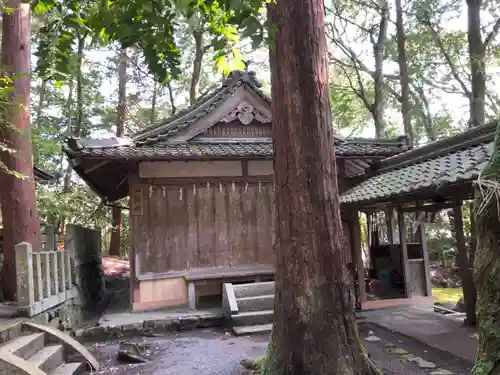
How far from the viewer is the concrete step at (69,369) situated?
18.7ft

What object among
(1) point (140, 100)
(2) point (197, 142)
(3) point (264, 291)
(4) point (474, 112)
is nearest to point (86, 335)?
(3) point (264, 291)

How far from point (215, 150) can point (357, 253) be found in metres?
4.51

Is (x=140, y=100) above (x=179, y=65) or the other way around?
above

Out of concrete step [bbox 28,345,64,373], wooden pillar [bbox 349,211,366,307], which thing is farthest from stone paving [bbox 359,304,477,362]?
concrete step [bbox 28,345,64,373]

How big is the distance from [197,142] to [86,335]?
5275mm

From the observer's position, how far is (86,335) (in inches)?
323

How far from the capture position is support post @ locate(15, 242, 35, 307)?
6305 millimetres

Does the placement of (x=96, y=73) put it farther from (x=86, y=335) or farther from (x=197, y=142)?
(x=86, y=335)

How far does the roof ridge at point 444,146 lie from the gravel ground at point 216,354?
410cm

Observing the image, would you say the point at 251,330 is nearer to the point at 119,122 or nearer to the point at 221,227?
the point at 221,227

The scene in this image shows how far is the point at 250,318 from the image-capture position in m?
8.50

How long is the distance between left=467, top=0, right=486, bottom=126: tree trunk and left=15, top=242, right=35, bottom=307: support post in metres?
13.1

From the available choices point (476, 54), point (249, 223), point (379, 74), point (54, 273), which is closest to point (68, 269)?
point (54, 273)

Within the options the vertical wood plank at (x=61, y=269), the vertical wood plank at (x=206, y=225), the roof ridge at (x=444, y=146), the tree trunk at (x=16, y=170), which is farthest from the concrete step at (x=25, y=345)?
the roof ridge at (x=444, y=146)
